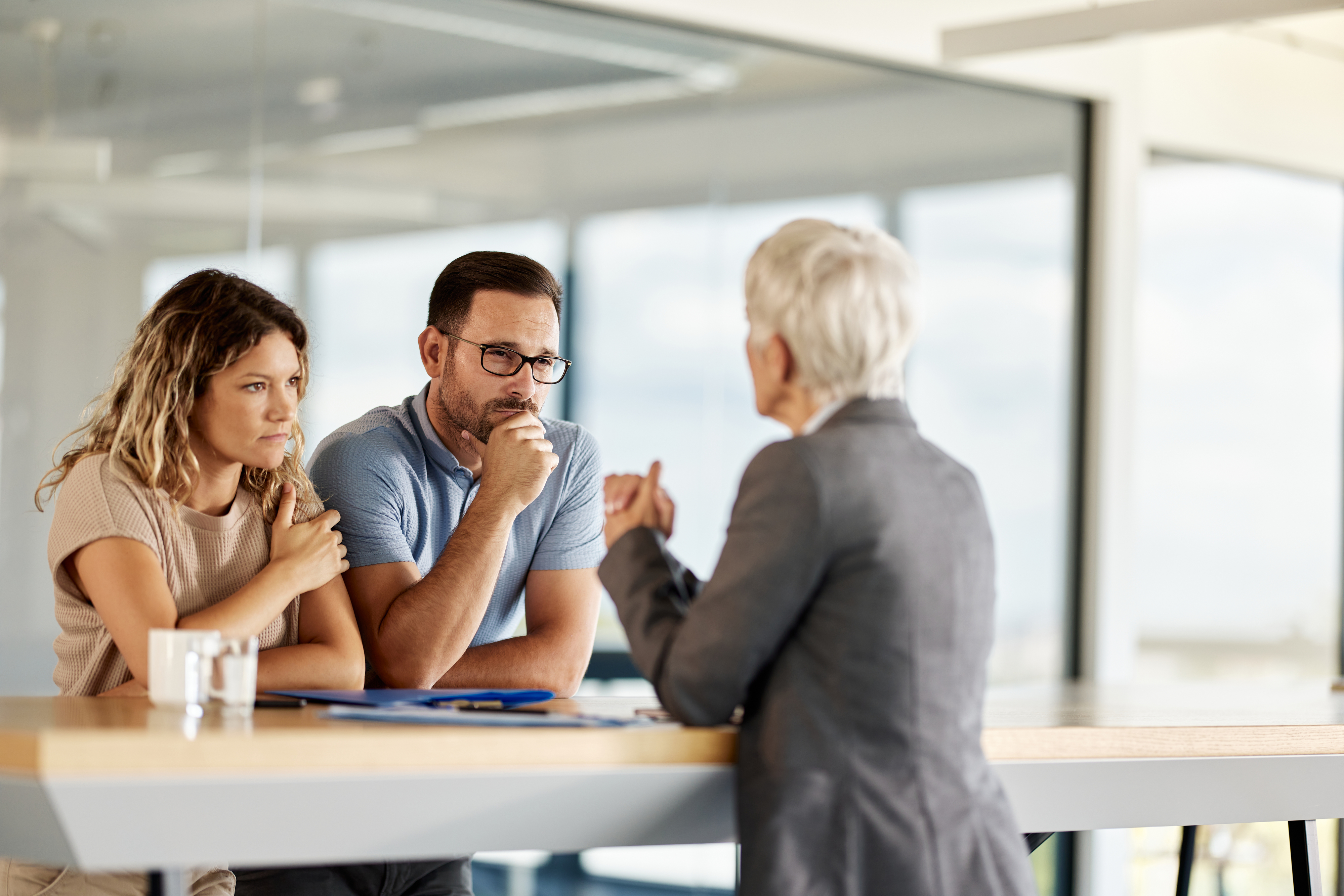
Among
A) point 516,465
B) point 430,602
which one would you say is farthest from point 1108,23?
point 430,602

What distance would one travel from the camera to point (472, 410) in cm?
230

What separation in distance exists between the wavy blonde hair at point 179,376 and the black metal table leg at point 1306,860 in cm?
161

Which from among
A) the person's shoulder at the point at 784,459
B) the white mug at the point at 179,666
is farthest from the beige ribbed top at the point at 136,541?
the person's shoulder at the point at 784,459

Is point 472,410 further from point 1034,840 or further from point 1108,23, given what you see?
point 1108,23

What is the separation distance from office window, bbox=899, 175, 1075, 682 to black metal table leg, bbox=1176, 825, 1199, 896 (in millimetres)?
1930

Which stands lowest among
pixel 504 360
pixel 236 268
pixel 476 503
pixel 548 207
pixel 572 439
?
pixel 476 503

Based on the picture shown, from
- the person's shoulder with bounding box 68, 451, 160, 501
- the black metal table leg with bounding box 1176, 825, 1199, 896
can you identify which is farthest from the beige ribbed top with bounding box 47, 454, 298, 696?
the black metal table leg with bounding box 1176, 825, 1199, 896

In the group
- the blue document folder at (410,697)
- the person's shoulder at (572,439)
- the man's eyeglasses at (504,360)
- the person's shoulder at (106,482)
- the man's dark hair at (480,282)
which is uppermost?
the man's dark hair at (480,282)

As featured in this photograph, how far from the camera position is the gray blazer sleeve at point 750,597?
4.87 ft

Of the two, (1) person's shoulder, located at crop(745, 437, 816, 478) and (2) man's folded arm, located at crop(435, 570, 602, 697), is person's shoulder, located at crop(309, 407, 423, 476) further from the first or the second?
(1) person's shoulder, located at crop(745, 437, 816, 478)

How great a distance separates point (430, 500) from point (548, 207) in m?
1.87

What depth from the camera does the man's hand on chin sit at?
7.12 feet

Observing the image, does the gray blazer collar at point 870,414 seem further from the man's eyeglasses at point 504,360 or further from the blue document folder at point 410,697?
the man's eyeglasses at point 504,360

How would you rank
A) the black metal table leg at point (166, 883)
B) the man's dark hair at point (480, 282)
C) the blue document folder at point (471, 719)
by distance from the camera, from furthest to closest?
the man's dark hair at point (480, 282)
the blue document folder at point (471, 719)
the black metal table leg at point (166, 883)
